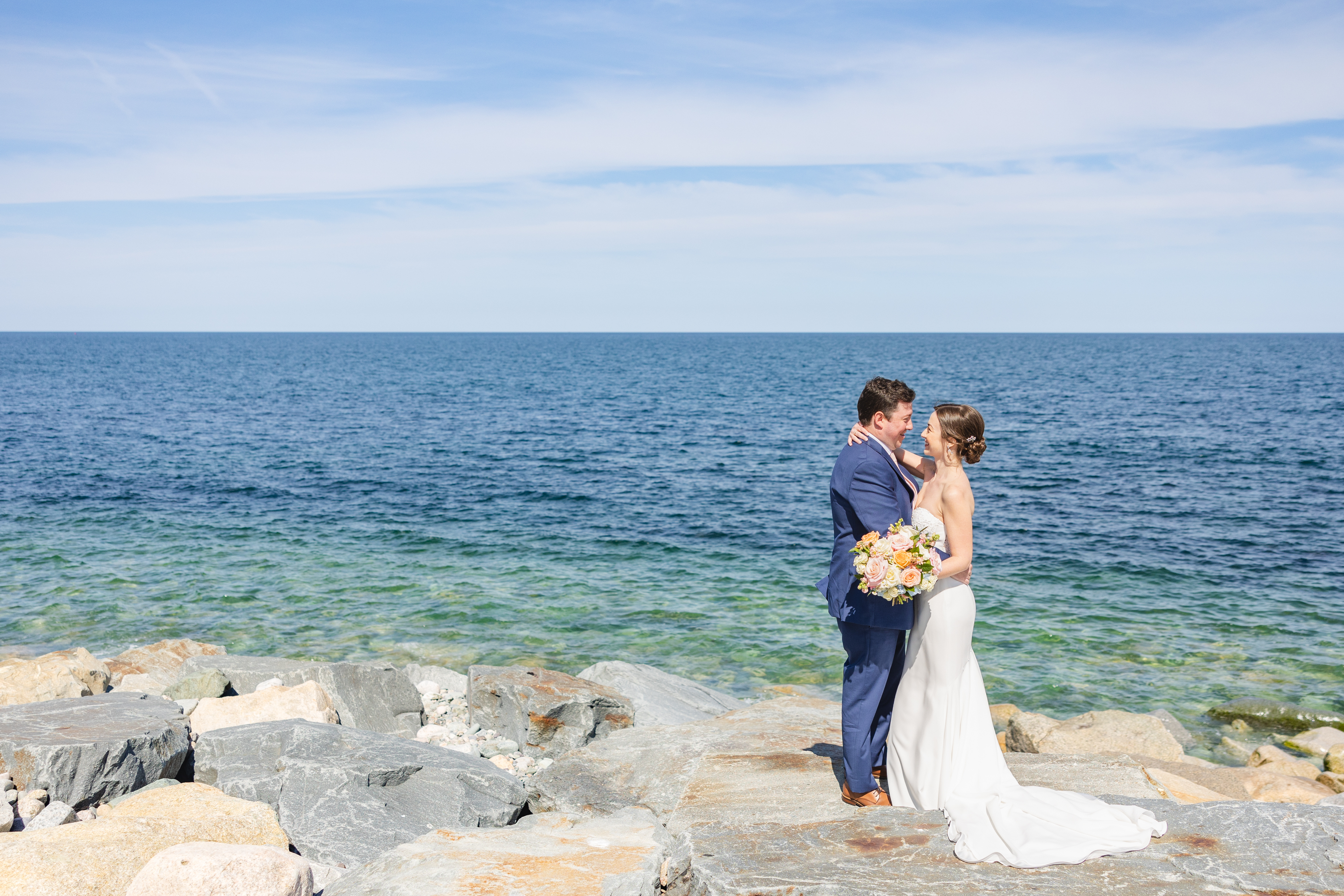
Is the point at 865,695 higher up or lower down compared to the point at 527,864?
higher up

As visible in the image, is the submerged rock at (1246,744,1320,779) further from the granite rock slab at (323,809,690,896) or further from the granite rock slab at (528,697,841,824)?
the granite rock slab at (323,809,690,896)

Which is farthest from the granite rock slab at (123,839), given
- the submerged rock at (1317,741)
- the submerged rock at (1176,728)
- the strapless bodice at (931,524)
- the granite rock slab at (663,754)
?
the submerged rock at (1317,741)

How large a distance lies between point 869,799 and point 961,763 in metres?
0.67

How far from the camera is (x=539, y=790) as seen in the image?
7.56 m

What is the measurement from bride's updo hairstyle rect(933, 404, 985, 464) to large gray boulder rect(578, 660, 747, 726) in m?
5.09

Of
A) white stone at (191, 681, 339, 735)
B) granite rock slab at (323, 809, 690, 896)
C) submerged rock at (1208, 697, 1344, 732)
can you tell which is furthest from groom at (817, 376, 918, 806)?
submerged rock at (1208, 697, 1344, 732)

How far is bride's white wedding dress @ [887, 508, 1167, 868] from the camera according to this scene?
5402mm

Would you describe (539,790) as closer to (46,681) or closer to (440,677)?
(440,677)

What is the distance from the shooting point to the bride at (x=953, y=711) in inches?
221

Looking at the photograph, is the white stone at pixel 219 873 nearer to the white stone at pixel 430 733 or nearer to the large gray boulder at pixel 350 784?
the large gray boulder at pixel 350 784

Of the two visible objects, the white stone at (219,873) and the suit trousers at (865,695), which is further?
the suit trousers at (865,695)

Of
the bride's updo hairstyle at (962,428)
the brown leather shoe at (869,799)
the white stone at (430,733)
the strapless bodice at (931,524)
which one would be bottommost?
the white stone at (430,733)

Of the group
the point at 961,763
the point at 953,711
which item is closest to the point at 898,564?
the point at 953,711

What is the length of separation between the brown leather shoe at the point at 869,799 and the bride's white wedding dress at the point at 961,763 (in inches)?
2.8
